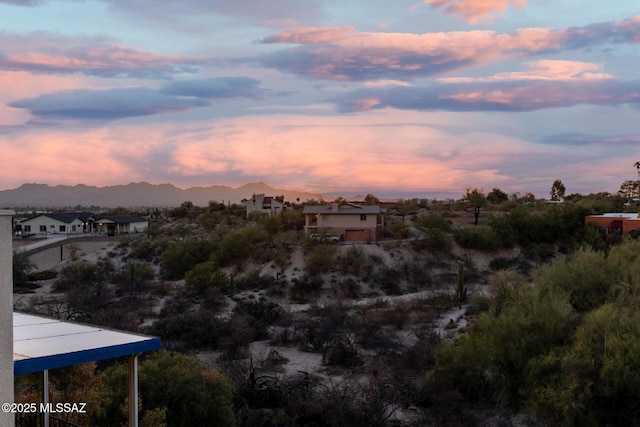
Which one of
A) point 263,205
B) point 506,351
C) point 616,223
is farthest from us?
point 263,205

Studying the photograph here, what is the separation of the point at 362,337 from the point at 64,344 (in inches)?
677

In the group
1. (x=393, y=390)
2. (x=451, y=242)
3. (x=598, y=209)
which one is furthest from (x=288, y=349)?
(x=598, y=209)

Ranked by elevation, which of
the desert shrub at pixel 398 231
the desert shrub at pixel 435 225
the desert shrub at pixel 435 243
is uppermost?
the desert shrub at pixel 435 225

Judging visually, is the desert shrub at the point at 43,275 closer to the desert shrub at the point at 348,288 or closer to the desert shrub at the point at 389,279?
the desert shrub at the point at 348,288

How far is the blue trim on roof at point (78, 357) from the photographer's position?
6.67 metres

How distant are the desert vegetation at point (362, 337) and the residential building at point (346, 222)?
217 inches

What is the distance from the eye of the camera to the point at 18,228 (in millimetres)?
71250

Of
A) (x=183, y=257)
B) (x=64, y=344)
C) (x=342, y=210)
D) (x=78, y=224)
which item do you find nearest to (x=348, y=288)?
(x=183, y=257)

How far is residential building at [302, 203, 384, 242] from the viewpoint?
52.5 m

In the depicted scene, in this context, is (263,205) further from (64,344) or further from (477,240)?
(64,344)

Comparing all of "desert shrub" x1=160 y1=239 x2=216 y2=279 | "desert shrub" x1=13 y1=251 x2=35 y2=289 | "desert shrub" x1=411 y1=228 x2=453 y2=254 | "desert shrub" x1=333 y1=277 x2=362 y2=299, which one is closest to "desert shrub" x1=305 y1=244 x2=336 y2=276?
"desert shrub" x1=333 y1=277 x2=362 y2=299

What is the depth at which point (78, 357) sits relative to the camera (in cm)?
715

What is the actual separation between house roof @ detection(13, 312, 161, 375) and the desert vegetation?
6.41 feet

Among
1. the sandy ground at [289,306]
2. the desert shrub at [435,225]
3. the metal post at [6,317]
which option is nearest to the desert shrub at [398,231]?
the desert shrub at [435,225]
